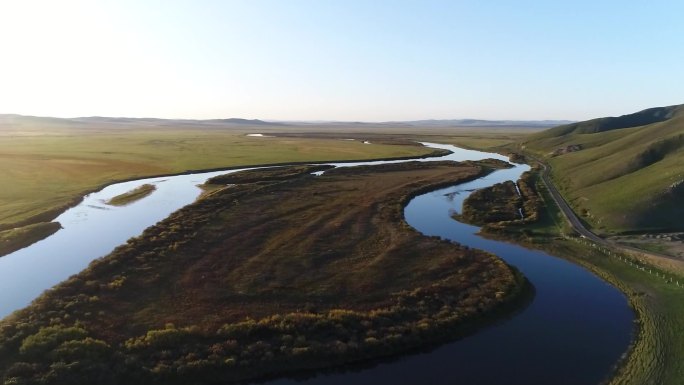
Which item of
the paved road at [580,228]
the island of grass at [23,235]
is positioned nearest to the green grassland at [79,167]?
the island of grass at [23,235]

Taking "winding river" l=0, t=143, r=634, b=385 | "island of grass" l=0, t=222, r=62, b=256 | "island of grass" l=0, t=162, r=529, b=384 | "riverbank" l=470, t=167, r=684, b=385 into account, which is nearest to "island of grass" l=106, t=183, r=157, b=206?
"winding river" l=0, t=143, r=634, b=385

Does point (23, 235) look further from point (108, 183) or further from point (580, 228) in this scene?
point (580, 228)

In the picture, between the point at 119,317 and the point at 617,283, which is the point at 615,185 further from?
the point at 119,317

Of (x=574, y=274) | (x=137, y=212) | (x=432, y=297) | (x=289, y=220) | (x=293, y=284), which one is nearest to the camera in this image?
(x=432, y=297)

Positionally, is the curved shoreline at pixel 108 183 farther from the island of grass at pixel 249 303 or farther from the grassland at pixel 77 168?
the island of grass at pixel 249 303

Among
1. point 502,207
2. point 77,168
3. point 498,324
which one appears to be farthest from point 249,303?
point 77,168

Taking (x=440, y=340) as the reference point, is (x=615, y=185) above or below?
above

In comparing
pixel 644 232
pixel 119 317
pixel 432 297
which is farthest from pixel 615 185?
pixel 119 317
